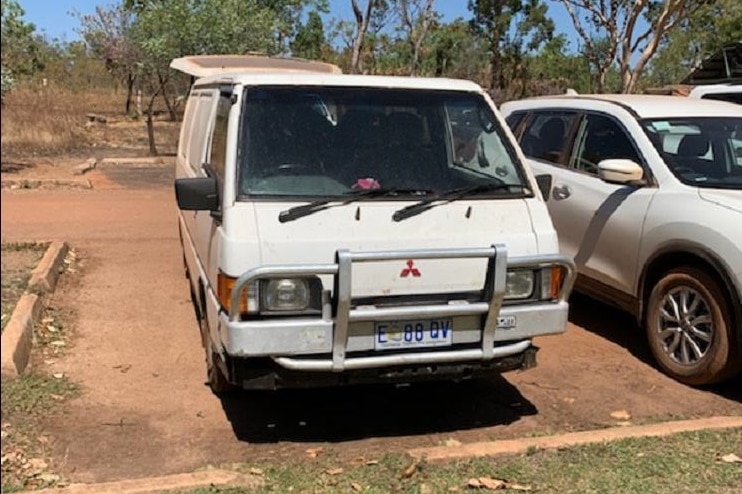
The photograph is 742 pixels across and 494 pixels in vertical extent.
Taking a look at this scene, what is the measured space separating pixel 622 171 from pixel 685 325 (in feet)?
3.79

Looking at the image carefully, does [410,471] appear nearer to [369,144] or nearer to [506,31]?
[369,144]

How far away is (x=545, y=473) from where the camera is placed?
158 inches

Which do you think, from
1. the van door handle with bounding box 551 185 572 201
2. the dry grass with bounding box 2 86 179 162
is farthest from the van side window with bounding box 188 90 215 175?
the dry grass with bounding box 2 86 179 162

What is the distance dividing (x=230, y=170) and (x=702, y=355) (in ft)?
10.5

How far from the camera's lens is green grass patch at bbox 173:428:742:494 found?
3857 millimetres

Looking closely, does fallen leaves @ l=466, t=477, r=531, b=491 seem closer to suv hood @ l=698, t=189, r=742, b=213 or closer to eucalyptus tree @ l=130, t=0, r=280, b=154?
suv hood @ l=698, t=189, r=742, b=213

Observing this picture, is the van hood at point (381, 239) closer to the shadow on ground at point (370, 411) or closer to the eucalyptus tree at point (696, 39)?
the shadow on ground at point (370, 411)

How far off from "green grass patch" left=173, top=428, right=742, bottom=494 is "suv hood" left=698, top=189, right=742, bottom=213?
1.68 metres

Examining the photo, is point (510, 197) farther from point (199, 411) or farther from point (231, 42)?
point (231, 42)

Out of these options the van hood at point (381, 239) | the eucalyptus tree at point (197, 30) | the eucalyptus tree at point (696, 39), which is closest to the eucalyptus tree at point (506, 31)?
the eucalyptus tree at point (696, 39)

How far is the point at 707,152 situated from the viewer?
20.4 ft

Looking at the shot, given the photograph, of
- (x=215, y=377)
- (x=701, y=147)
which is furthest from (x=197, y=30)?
(x=215, y=377)

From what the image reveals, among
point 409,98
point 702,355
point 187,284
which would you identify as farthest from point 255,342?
point 187,284

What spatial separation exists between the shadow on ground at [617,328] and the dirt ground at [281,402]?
1cm
